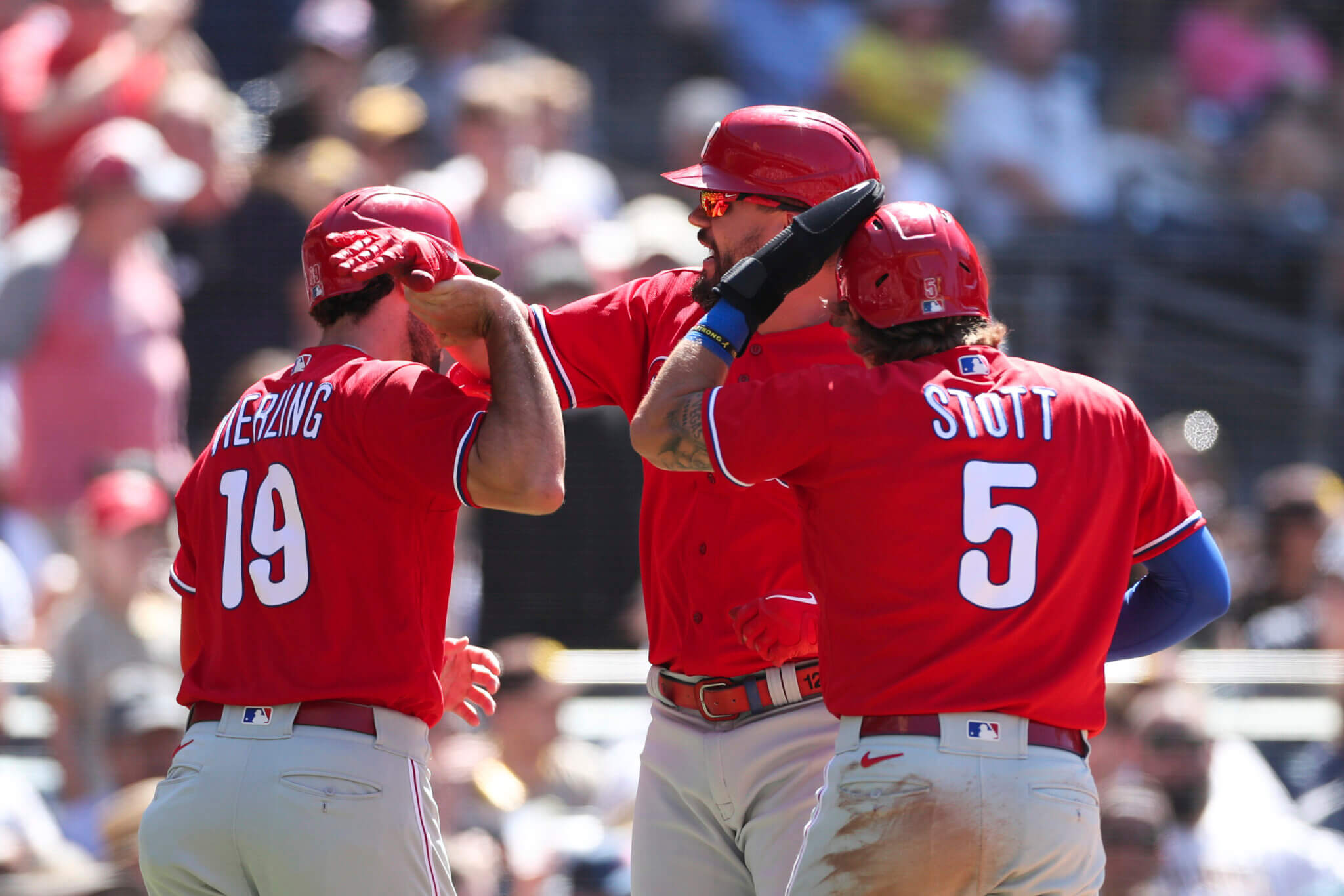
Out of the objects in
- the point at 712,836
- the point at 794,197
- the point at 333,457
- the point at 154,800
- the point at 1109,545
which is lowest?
the point at 712,836

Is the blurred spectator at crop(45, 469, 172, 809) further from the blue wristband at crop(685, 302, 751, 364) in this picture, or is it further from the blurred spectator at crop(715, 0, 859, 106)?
the blurred spectator at crop(715, 0, 859, 106)

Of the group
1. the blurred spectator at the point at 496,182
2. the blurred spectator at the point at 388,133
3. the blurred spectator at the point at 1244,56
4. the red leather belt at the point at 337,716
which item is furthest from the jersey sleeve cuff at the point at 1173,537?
the blurred spectator at the point at 1244,56

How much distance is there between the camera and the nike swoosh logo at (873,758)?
7.89 feet

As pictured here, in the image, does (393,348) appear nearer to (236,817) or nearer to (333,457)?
(333,457)

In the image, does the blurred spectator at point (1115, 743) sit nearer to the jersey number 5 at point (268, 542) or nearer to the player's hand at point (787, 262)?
the player's hand at point (787, 262)

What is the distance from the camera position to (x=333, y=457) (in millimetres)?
2598

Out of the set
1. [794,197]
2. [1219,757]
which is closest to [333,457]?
[794,197]

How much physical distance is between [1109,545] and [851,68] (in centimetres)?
509

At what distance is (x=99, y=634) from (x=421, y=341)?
250 centimetres

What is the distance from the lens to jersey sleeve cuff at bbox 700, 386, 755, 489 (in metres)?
2.49

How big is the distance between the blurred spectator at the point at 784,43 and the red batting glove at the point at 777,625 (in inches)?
191

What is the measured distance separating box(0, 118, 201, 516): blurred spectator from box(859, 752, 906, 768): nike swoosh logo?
12.6 ft

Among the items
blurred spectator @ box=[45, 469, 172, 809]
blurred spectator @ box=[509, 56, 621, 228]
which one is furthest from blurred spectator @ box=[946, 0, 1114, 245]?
blurred spectator @ box=[45, 469, 172, 809]

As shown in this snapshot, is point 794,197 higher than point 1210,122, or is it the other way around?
point 794,197
